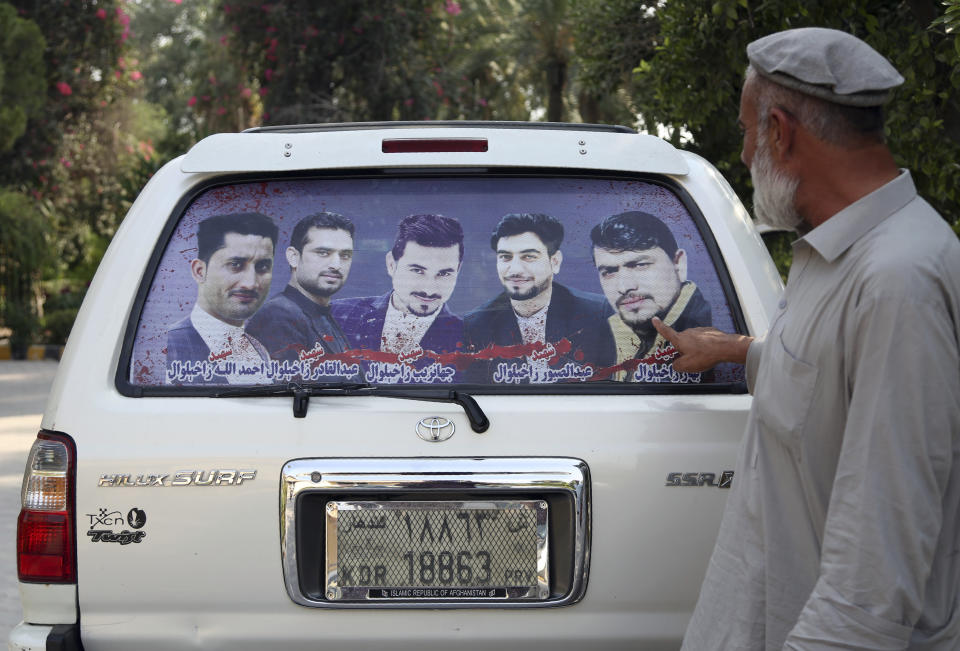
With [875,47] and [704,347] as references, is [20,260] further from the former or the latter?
[704,347]

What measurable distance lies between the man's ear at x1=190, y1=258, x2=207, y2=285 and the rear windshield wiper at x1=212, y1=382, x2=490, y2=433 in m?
0.31

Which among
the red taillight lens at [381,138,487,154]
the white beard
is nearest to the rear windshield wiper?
the red taillight lens at [381,138,487,154]

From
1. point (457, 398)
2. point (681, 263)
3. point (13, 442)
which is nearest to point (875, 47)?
point (681, 263)

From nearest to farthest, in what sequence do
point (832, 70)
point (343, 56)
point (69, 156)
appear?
point (832, 70), point (343, 56), point (69, 156)

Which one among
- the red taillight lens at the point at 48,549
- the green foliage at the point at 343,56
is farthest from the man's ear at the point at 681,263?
the green foliage at the point at 343,56

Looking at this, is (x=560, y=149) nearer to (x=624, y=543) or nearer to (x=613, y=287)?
(x=613, y=287)

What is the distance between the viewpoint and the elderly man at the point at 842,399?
1658mm

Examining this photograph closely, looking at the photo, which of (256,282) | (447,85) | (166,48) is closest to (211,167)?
(256,282)

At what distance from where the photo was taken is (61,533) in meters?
2.47

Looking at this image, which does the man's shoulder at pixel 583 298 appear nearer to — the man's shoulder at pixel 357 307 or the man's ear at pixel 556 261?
the man's ear at pixel 556 261

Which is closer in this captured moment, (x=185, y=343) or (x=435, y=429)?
(x=435, y=429)

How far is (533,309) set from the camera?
8.79 ft

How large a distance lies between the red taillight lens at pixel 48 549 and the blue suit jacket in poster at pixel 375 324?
723 mm

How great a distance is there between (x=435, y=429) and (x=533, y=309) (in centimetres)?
40
